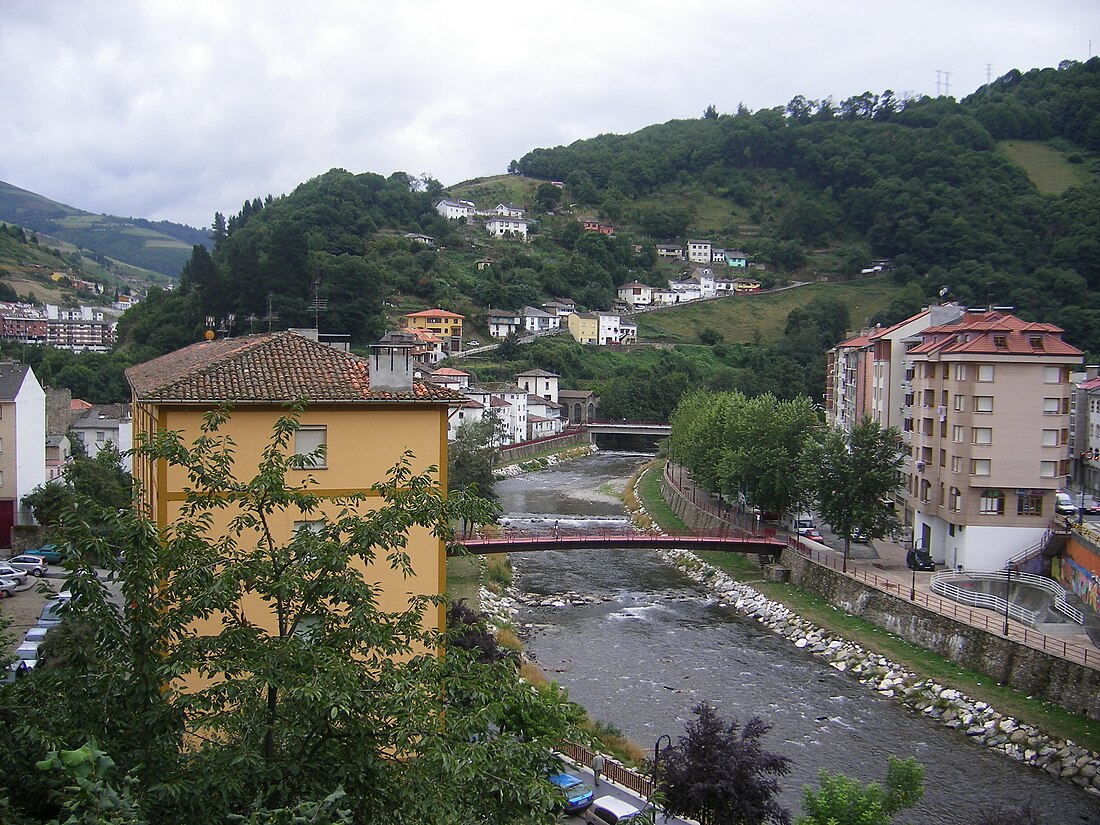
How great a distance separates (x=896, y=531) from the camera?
3192 centimetres

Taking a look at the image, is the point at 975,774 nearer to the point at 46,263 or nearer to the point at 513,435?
the point at 513,435

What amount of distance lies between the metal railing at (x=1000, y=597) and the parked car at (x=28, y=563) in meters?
28.4

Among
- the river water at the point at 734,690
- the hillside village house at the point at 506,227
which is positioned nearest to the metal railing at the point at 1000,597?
the river water at the point at 734,690

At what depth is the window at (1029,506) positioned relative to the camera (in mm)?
28062

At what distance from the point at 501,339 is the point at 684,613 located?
213 feet

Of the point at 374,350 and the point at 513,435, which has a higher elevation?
the point at 374,350

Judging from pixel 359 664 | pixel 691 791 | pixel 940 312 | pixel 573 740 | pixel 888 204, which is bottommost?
pixel 691 791

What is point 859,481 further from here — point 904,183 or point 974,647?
point 904,183

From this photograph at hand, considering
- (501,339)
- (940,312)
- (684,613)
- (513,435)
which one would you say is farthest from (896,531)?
(501,339)

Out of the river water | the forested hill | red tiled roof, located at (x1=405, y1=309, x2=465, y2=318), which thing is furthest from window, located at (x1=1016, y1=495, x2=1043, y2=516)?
red tiled roof, located at (x1=405, y1=309, x2=465, y2=318)

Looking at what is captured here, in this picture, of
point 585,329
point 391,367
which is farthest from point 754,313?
point 391,367

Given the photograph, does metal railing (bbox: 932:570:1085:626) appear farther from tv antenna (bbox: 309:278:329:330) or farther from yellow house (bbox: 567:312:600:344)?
yellow house (bbox: 567:312:600:344)

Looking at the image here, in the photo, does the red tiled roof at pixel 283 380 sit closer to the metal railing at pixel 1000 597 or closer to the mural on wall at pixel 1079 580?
the metal railing at pixel 1000 597

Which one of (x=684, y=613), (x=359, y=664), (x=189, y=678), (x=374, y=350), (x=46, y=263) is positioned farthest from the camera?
(x=46, y=263)
